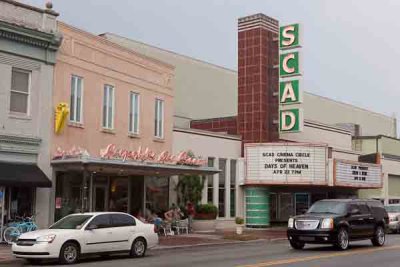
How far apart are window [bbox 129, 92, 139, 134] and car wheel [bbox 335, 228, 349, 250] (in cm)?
1203

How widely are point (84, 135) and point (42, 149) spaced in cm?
257

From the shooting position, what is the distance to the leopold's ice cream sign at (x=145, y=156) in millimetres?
24984

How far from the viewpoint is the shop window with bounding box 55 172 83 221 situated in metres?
25.4

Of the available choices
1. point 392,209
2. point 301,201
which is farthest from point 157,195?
point 301,201

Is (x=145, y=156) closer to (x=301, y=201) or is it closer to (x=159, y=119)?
(x=159, y=119)

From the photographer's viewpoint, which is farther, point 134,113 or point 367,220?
point 134,113

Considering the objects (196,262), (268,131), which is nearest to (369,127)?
(268,131)

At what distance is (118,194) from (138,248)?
1034 cm

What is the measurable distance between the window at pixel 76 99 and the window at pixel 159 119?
18.0 feet

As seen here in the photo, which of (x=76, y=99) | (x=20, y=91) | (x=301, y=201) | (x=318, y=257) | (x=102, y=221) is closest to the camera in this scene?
(x=318, y=257)

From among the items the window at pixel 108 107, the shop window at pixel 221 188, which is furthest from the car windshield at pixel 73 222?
the shop window at pixel 221 188

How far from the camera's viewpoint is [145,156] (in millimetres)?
26203

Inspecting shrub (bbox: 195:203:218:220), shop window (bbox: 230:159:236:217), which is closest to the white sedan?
shrub (bbox: 195:203:218:220)

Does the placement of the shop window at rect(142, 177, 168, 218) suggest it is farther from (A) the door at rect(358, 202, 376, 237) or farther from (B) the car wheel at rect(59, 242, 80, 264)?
(B) the car wheel at rect(59, 242, 80, 264)
